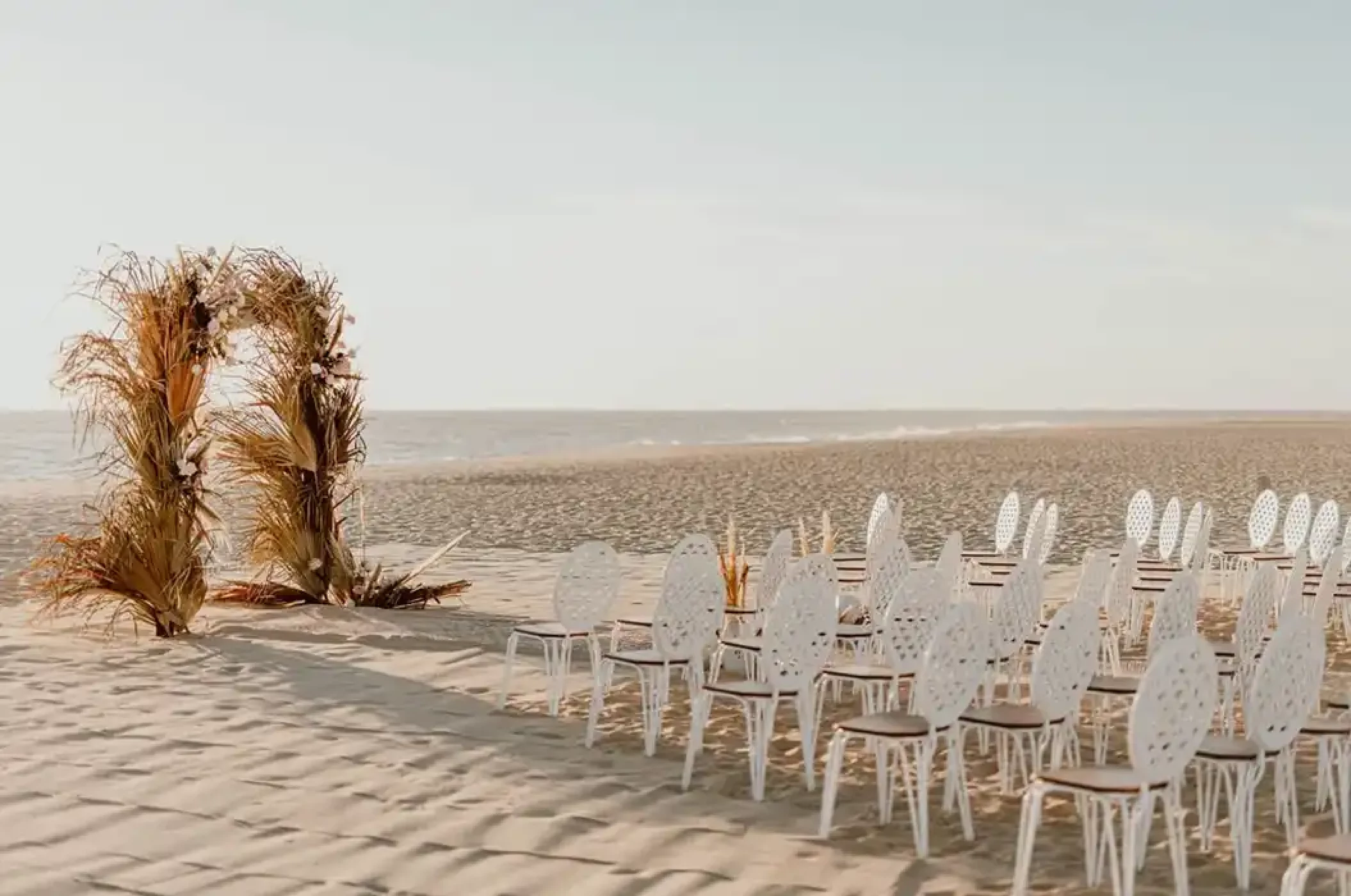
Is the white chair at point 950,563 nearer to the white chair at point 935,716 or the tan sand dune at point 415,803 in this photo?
the tan sand dune at point 415,803

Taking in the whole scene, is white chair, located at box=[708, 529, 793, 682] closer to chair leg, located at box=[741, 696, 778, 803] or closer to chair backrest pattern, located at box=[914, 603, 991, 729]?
chair leg, located at box=[741, 696, 778, 803]

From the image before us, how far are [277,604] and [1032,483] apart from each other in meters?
19.9

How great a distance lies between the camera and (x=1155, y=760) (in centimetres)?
452

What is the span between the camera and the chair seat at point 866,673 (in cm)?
636

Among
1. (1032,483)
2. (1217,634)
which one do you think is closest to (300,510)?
(1217,634)

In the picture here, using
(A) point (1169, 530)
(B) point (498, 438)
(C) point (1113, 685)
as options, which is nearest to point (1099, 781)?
(C) point (1113, 685)

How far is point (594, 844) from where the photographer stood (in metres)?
5.28

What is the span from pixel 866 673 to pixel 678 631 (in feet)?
2.74

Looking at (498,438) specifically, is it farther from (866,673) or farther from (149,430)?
(866,673)

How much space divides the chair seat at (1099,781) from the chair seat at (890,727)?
59 cm

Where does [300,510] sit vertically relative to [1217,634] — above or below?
above

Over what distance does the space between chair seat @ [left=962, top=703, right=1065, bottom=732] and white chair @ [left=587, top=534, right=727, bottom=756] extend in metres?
1.36

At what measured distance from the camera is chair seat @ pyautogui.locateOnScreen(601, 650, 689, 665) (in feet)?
22.0

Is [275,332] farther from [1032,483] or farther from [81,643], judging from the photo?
[1032,483]
